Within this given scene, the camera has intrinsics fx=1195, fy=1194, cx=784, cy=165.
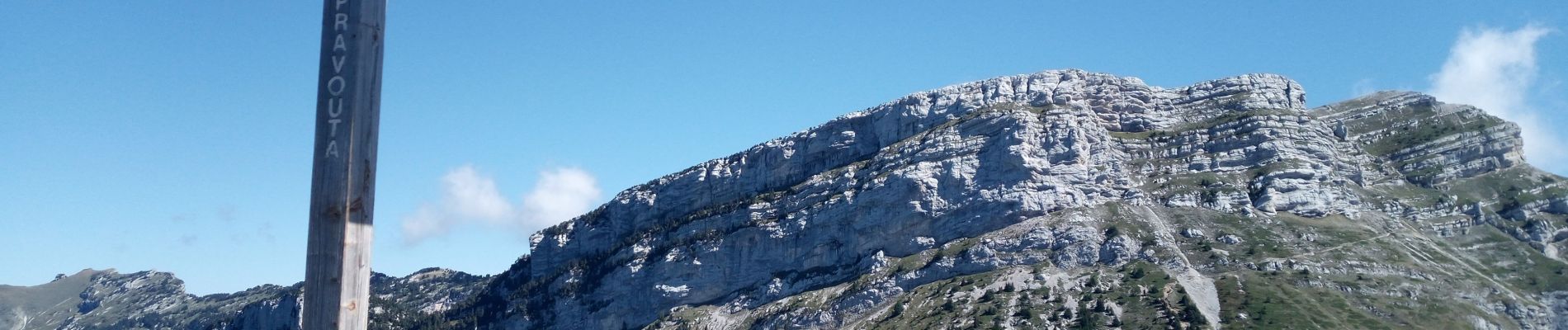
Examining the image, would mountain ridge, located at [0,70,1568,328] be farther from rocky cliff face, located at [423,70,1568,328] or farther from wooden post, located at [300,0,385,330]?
wooden post, located at [300,0,385,330]

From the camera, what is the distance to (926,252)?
18900 cm

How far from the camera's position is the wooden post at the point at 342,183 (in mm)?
10500

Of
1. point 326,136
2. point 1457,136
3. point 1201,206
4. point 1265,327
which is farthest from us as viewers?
point 1457,136

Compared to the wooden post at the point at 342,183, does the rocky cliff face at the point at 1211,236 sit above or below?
above

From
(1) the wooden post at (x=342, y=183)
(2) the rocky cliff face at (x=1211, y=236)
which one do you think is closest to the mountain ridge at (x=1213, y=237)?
(2) the rocky cliff face at (x=1211, y=236)

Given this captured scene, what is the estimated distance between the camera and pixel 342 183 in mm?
10484

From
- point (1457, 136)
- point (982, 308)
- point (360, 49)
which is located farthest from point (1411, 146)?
point (360, 49)

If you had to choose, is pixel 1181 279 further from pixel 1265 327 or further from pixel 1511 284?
pixel 1511 284

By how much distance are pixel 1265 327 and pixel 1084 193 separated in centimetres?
5557

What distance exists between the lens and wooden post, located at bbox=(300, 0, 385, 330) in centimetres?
Result: 1050

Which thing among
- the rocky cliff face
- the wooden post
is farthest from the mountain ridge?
the wooden post

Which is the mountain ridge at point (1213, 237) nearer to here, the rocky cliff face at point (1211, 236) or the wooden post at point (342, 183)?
the rocky cliff face at point (1211, 236)

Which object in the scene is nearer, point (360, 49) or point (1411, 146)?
point (360, 49)

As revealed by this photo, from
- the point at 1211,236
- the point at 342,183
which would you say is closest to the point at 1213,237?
the point at 1211,236
